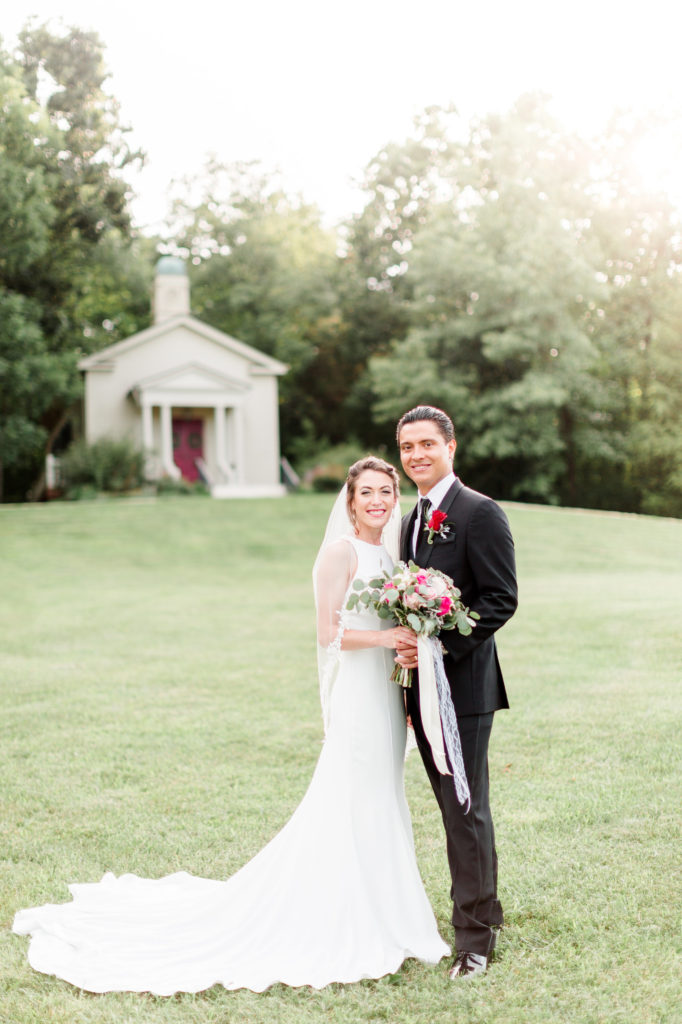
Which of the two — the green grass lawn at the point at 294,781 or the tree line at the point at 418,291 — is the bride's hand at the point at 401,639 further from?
the tree line at the point at 418,291

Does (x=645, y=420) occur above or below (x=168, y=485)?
above

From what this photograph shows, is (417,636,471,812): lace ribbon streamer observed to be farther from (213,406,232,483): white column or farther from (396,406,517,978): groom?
(213,406,232,483): white column

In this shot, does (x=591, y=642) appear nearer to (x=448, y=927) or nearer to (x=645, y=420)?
(x=448, y=927)

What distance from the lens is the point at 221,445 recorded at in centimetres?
3322

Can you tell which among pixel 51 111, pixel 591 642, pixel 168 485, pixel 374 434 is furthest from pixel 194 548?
pixel 374 434

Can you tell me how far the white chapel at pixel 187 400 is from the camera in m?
32.0

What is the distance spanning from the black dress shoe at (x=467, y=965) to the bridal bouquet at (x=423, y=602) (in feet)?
4.50

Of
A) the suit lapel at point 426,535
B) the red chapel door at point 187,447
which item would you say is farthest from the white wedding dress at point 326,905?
the red chapel door at point 187,447

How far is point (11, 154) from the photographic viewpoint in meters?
26.3

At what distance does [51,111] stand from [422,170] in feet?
63.2

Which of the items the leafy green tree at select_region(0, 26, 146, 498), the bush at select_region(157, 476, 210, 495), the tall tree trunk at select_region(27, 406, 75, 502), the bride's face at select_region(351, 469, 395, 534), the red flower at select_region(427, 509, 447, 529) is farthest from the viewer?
the tall tree trunk at select_region(27, 406, 75, 502)

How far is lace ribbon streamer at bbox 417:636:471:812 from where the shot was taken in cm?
375

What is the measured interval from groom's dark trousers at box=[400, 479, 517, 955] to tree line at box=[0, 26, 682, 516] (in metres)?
24.5

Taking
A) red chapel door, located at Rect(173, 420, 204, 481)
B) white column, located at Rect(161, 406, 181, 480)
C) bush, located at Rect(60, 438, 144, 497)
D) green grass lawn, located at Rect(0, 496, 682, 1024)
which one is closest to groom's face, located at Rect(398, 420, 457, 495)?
green grass lawn, located at Rect(0, 496, 682, 1024)
